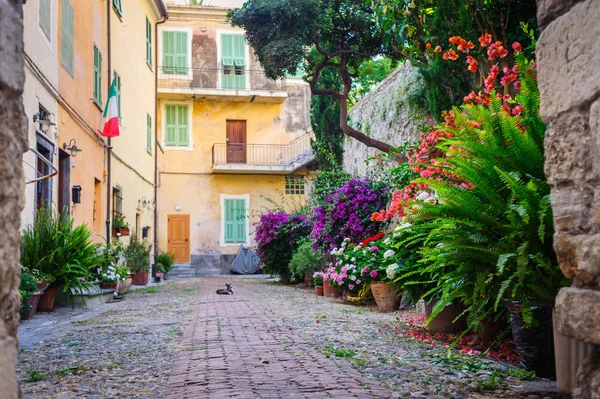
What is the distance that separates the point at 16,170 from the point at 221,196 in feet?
71.6

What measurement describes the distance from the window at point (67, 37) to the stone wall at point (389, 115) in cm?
557

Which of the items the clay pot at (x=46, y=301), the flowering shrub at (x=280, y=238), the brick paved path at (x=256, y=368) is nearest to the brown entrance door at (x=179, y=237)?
the flowering shrub at (x=280, y=238)

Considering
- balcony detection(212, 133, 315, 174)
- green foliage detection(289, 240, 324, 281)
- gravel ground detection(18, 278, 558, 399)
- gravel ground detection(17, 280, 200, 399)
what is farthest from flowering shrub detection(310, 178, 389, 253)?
balcony detection(212, 133, 315, 174)

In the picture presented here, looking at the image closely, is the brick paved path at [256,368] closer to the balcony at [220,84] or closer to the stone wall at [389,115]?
the stone wall at [389,115]

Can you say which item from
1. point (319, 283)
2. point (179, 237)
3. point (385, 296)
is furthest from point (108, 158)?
point (179, 237)

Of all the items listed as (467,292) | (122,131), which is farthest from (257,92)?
(467,292)

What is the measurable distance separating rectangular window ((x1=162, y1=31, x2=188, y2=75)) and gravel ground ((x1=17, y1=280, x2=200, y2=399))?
16.5m

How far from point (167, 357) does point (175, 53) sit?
20.3 m

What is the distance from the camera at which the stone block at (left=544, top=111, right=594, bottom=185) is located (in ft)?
7.02

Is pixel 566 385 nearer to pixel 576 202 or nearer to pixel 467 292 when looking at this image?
pixel 467 292

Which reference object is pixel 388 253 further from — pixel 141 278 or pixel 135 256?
pixel 141 278

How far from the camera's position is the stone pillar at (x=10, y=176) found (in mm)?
1739

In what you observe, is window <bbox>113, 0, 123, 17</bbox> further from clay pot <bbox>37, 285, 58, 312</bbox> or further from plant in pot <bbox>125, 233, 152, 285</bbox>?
clay pot <bbox>37, 285, 58, 312</bbox>

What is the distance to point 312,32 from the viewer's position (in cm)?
1175
